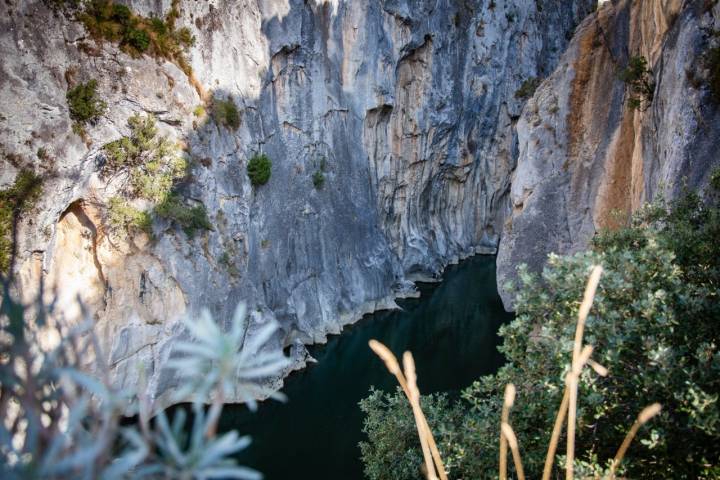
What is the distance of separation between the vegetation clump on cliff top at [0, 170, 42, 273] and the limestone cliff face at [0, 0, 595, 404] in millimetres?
257

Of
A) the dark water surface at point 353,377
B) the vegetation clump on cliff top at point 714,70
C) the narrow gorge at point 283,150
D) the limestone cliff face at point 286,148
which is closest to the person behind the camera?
the vegetation clump on cliff top at point 714,70

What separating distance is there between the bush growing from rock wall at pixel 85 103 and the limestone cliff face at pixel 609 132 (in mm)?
13806

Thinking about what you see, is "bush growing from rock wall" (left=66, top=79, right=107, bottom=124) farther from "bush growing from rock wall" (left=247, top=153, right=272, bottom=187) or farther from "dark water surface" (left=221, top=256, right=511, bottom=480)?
"dark water surface" (left=221, top=256, right=511, bottom=480)

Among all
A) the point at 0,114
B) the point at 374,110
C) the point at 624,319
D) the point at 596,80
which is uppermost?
the point at 374,110

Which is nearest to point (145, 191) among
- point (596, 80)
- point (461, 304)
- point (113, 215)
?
point (113, 215)

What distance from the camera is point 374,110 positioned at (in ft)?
95.9

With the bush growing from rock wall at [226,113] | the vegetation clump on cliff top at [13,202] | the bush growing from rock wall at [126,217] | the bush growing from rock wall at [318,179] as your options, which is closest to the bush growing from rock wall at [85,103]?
the vegetation clump on cliff top at [13,202]

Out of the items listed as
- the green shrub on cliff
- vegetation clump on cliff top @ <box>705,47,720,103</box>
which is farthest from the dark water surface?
vegetation clump on cliff top @ <box>705,47,720,103</box>

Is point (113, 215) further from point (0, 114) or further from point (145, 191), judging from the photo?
point (0, 114)

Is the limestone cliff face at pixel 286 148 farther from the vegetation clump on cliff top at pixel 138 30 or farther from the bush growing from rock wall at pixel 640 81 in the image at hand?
the bush growing from rock wall at pixel 640 81

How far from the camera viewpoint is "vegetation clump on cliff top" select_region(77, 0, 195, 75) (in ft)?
47.0

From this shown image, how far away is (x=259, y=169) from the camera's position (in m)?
19.3

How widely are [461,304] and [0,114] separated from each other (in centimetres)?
2422

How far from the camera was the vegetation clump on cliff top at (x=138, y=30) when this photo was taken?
14328mm
